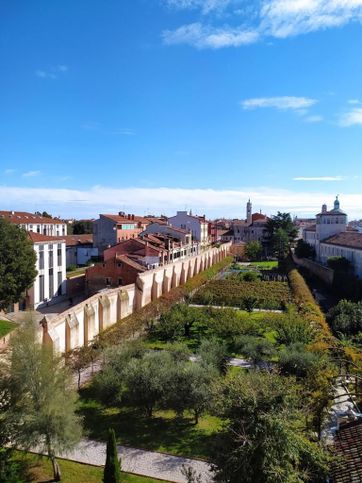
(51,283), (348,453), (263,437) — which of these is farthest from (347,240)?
(263,437)

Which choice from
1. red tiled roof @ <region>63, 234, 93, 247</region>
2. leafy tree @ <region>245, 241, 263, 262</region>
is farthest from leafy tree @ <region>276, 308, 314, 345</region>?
leafy tree @ <region>245, 241, 263, 262</region>

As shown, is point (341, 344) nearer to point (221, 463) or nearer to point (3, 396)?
point (221, 463)

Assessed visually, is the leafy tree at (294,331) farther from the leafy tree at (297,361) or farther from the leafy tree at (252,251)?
the leafy tree at (252,251)

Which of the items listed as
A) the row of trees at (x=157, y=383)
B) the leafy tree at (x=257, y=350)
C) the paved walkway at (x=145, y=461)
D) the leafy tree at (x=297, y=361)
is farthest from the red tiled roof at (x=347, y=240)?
the paved walkway at (x=145, y=461)

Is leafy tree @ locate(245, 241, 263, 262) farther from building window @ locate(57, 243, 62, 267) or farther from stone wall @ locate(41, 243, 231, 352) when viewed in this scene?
building window @ locate(57, 243, 62, 267)

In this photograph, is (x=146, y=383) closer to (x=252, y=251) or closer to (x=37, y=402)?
(x=37, y=402)
